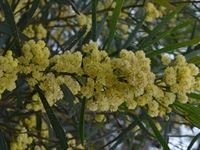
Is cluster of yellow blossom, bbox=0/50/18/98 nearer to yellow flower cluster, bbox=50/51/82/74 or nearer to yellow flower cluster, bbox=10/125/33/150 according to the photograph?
yellow flower cluster, bbox=50/51/82/74

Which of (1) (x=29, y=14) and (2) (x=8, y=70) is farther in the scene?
(1) (x=29, y=14)

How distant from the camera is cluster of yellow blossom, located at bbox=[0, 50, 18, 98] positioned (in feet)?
3.28

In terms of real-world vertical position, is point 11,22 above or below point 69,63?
above

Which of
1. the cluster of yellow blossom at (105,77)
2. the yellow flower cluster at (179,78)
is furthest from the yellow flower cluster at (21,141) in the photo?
the yellow flower cluster at (179,78)

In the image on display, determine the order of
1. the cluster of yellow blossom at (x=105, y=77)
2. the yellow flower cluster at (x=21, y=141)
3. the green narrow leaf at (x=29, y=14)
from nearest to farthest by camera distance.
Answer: the cluster of yellow blossom at (x=105, y=77)
the green narrow leaf at (x=29, y=14)
the yellow flower cluster at (x=21, y=141)

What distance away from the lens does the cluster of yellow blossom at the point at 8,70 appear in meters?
1.00

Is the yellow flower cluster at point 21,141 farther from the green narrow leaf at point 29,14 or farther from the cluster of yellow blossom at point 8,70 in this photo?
the cluster of yellow blossom at point 8,70

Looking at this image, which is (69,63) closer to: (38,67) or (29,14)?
(38,67)

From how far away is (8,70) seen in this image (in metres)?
1.01

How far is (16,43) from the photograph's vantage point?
1082mm

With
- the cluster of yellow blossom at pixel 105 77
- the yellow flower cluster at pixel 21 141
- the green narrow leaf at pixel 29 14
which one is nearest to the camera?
the cluster of yellow blossom at pixel 105 77

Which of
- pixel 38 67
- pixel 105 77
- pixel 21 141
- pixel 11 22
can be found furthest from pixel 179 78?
pixel 21 141

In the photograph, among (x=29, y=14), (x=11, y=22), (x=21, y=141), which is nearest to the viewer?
(x=11, y=22)

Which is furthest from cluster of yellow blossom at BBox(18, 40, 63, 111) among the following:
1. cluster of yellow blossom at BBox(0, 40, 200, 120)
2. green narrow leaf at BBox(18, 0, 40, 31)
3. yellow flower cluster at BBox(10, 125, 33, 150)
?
yellow flower cluster at BBox(10, 125, 33, 150)
